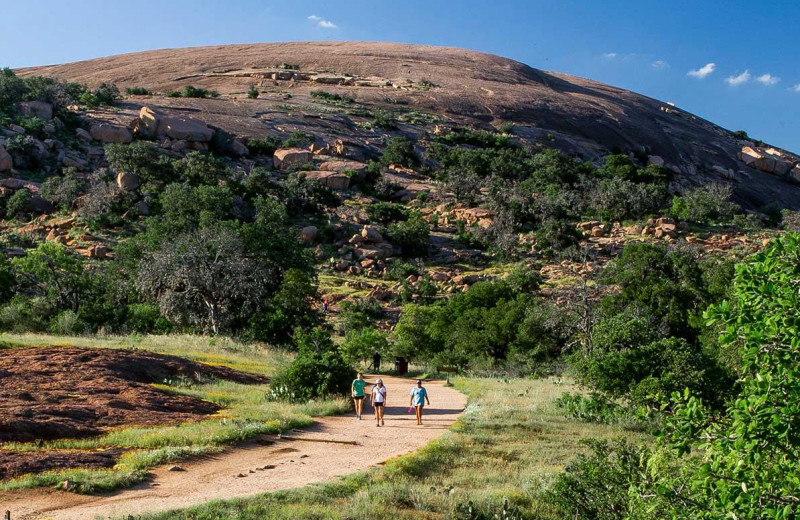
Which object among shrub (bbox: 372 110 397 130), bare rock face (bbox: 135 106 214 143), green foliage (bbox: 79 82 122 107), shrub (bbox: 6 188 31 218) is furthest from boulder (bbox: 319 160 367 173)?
shrub (bbox: 6 188 31 218)

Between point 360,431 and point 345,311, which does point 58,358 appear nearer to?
point 360,431

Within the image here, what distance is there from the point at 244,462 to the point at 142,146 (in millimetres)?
38985

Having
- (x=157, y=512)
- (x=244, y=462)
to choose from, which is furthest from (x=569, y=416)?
(x=157, y=512)

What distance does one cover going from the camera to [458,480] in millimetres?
8828

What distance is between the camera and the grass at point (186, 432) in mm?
7742

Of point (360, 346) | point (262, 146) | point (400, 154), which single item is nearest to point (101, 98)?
point (262, 146)

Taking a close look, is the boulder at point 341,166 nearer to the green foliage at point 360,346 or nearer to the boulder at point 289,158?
the boulder at point 289,158

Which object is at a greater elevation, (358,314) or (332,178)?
(332,178)

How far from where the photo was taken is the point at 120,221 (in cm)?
3800

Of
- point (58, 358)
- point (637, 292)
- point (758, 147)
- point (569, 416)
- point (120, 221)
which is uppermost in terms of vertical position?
point (758, 147)

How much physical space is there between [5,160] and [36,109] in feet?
29.2

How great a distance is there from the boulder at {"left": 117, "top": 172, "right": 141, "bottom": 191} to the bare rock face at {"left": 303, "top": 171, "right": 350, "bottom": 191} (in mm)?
12371

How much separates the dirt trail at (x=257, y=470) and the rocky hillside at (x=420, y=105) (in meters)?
42.4

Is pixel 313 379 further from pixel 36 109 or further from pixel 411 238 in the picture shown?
pixel 36 109
